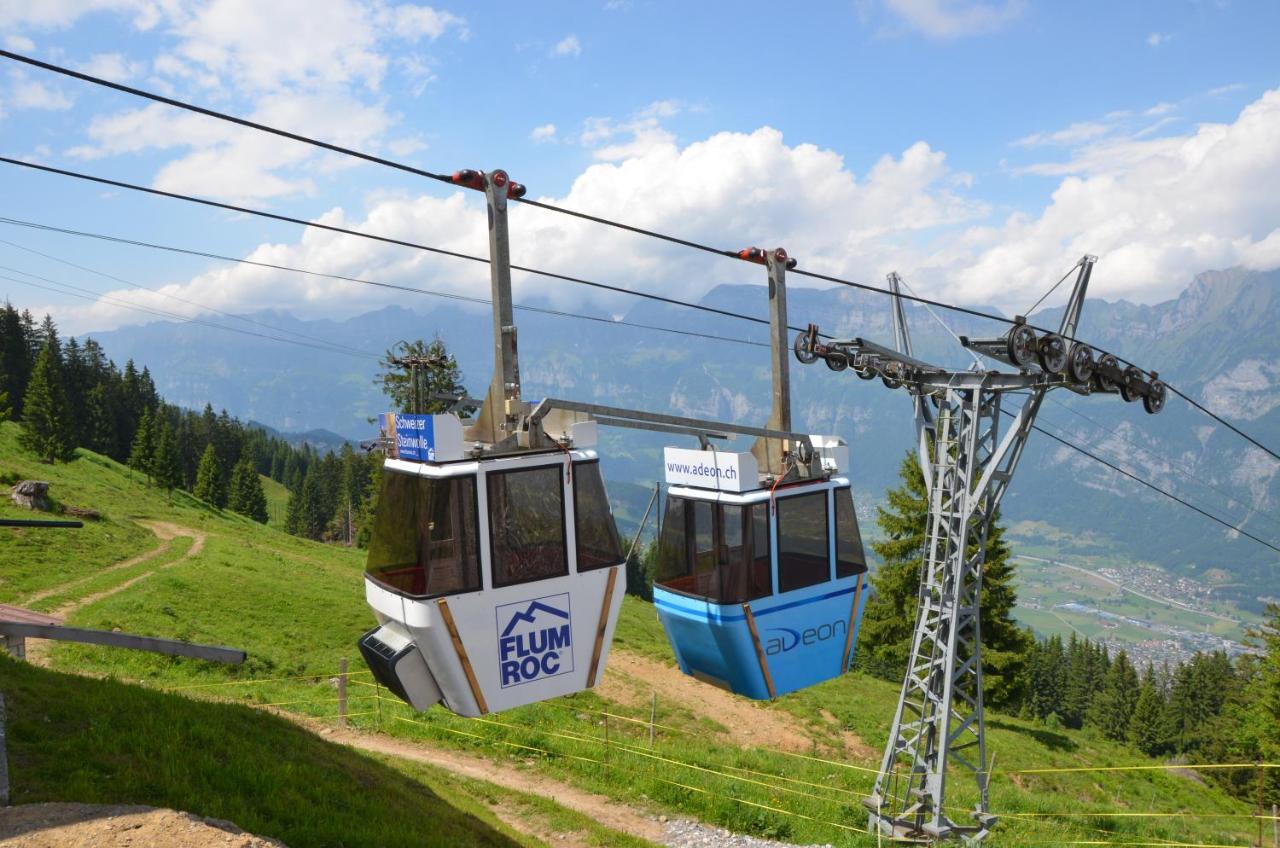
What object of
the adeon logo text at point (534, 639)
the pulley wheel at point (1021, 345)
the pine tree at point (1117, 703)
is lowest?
the pine tree at point (1117, 703)

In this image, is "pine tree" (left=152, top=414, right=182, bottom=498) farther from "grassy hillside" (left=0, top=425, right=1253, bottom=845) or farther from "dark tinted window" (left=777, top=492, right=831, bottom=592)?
"dark tinted window" (left=777, top=492, right=831, bottom=592)

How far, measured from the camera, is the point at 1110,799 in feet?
94.6

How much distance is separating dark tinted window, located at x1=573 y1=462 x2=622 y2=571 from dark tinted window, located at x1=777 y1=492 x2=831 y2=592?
9.11ft

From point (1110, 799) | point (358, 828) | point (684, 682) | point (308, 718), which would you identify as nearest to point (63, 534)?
point (308, 718)

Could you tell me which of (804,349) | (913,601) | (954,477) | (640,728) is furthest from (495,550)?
(913,601)

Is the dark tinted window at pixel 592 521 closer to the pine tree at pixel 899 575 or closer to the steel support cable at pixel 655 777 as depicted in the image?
Result: the steel support cable at pixel 655 777

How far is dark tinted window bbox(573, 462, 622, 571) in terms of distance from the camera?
8234 millimetres

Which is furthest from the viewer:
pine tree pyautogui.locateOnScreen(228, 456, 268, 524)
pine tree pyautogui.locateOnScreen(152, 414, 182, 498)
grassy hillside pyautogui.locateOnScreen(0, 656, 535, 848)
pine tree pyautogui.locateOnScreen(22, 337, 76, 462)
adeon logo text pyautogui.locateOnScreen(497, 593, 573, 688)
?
pine tree pyautogui.locateOnScreen(228, 456, 268, 524)

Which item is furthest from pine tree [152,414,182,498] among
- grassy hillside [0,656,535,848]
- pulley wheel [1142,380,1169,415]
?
pulley wheel [1142,380,1169,415]

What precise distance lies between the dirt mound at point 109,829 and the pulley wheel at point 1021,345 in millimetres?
12054

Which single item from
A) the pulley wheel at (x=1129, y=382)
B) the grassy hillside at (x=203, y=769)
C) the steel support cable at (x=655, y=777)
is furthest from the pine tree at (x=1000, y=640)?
the grassy hillside at (x=203, y=769)

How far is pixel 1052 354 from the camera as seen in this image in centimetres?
1423

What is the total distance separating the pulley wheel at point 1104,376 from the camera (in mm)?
15133

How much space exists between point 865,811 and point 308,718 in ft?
40.1
